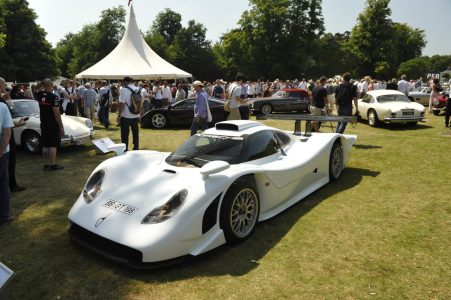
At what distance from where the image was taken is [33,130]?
9.02 metres

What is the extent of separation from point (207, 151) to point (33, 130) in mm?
6288

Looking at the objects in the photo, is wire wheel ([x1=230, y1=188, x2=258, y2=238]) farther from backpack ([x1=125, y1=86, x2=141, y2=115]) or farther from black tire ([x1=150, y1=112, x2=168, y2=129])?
black tire ([x1=150, y1=112, x2=168, y2=129])

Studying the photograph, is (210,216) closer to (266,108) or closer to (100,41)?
(266,108)

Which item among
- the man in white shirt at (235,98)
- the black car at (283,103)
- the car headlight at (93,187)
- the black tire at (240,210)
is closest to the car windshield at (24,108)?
the man in white shirt at (235,98)

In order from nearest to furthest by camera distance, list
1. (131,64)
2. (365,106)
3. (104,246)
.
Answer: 1. (104,246)
2. (365,106)
3. (131,64)

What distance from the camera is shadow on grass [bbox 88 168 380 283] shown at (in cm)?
340

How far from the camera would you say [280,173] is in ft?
15.1

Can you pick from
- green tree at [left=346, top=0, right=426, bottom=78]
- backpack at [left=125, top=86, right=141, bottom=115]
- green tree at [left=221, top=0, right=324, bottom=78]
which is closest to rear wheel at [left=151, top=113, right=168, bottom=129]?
backpack at [left=125, top=86, right=141, bottom=115]

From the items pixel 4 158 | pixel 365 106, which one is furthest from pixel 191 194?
pixel 365 106

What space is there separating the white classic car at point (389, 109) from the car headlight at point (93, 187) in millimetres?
10389

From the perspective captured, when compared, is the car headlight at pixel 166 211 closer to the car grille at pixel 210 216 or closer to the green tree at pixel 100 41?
the car grille at pixel 210 216

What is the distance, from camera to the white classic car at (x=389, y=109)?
39.3 feet

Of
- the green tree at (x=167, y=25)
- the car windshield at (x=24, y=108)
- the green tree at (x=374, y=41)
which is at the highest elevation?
the green tree at (x=167, y=25)

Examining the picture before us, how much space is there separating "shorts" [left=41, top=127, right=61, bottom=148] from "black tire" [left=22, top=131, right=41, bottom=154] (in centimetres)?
225
